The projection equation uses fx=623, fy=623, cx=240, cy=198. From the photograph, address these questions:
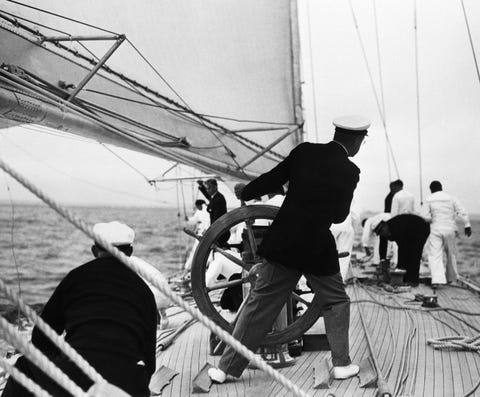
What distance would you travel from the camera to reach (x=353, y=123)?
8.77 ft

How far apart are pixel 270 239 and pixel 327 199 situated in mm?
290

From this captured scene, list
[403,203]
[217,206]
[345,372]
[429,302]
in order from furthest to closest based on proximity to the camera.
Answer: [217,206] → [403,203] → [429,302] → [345,372]

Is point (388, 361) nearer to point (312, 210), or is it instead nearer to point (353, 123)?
point (312, 210)

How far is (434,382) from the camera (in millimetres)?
2689

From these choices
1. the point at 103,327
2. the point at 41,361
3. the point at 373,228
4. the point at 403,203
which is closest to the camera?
the point at 41,361

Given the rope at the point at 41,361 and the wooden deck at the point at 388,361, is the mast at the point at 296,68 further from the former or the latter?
the rope at the point at 41,361

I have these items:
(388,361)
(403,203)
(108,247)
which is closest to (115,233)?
(108,247)

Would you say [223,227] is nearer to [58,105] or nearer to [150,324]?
[58,105]

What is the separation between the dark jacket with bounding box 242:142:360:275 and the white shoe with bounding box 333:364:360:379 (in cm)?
44

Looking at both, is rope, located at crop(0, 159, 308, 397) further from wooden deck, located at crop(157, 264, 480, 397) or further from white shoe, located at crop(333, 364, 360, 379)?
white shoe, located at crop(333, 364, 360, 379)

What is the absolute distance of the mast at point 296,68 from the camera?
5652 mm

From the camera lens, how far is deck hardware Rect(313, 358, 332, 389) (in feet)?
8.56

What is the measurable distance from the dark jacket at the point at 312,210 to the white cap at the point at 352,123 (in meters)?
0.11

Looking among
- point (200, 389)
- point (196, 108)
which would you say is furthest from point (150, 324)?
point (196, 108)
